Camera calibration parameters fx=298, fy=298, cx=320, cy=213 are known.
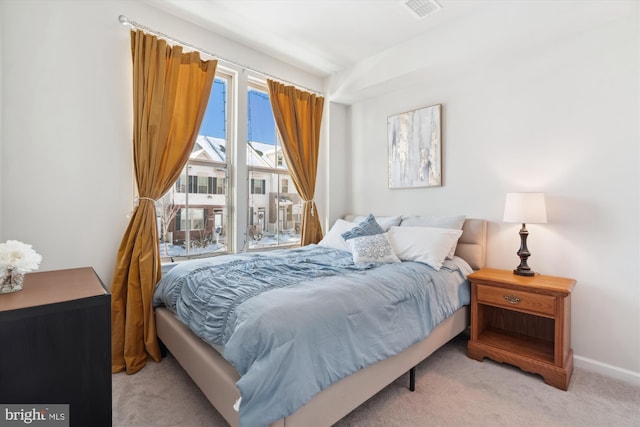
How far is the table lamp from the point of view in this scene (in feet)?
7.25

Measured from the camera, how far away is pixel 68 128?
2137 mm

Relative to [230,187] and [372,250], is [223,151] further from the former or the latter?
[372,250]

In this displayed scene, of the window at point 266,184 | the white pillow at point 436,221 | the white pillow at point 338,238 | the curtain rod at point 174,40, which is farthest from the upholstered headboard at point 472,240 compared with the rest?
the curtain rod at point 174,40

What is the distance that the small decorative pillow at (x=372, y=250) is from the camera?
2.38 meters

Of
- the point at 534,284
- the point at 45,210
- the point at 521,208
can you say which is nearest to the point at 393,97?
the point at 521,208

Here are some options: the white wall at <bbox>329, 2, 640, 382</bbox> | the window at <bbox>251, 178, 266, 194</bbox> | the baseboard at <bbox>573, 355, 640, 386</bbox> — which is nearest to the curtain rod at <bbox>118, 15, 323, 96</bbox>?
the window at <bbox>251, 178, 266, 194</bbox>

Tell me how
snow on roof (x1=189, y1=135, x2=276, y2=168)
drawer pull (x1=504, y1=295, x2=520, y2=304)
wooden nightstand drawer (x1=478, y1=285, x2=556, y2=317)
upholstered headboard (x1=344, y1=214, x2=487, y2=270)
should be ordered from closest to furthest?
wooden nightstand drawer (x1=478, y1=285, x2=556, y2=317) < drawer pull (x1=504, y1=295, x2=520, y2=304) < upholstered headboard (x1=344, y1=214, x2=487, y2=270) < snow on roof (x1=189, y1=135, x2=276, y2=168)

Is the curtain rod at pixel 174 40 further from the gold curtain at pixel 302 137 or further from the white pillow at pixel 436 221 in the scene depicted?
the white pillow at pixel 436 221

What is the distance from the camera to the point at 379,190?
11.9ft

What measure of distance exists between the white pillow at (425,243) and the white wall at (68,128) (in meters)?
2.28

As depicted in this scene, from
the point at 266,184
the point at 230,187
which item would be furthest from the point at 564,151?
the point at 230,187

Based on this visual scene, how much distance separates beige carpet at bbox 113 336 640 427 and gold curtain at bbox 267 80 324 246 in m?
1.98

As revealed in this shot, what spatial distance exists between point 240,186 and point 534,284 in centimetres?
265

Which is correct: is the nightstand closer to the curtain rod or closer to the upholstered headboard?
the upholstered headboard
